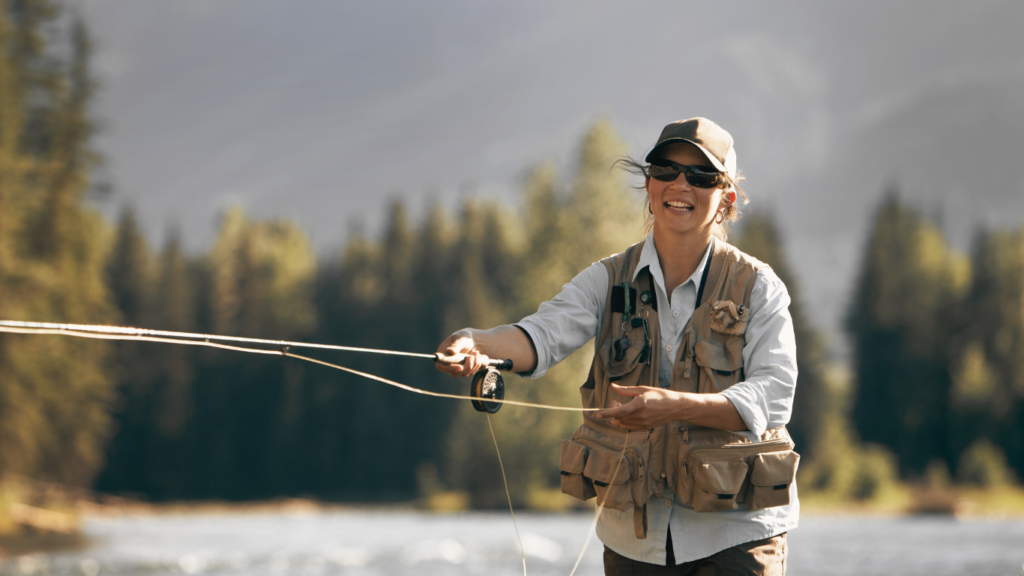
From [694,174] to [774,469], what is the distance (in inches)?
36.3

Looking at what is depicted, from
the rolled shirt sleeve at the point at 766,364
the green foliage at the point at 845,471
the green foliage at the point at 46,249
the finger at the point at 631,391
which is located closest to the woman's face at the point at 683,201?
the rolled shirt sleeve at the point at 766,364

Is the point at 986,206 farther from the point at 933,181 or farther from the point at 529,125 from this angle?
the point at 529,125

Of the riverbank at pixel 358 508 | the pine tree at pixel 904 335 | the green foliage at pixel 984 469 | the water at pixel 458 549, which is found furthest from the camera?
the pine tree at pixel 904 335

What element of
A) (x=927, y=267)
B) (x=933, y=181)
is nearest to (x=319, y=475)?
(x=927, y=267)

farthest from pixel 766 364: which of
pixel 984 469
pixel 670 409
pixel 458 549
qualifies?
pixel 984 469

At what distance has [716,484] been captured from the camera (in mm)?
2924

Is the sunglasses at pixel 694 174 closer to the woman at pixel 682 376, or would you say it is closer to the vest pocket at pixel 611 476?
the woman at pixel 682 376

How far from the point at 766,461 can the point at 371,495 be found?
51713 mm

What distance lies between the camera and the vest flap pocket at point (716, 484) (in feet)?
9.60

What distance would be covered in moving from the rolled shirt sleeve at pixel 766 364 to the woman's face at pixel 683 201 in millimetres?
258

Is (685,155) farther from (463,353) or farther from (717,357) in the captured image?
(463,353)

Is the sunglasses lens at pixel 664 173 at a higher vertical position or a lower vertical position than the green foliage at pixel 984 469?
higher

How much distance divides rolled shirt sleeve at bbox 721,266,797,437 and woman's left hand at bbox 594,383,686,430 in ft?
0.54

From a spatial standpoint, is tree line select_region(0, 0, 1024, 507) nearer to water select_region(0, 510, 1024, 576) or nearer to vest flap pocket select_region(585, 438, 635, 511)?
water select_region(0, 510, 1024, 576)
